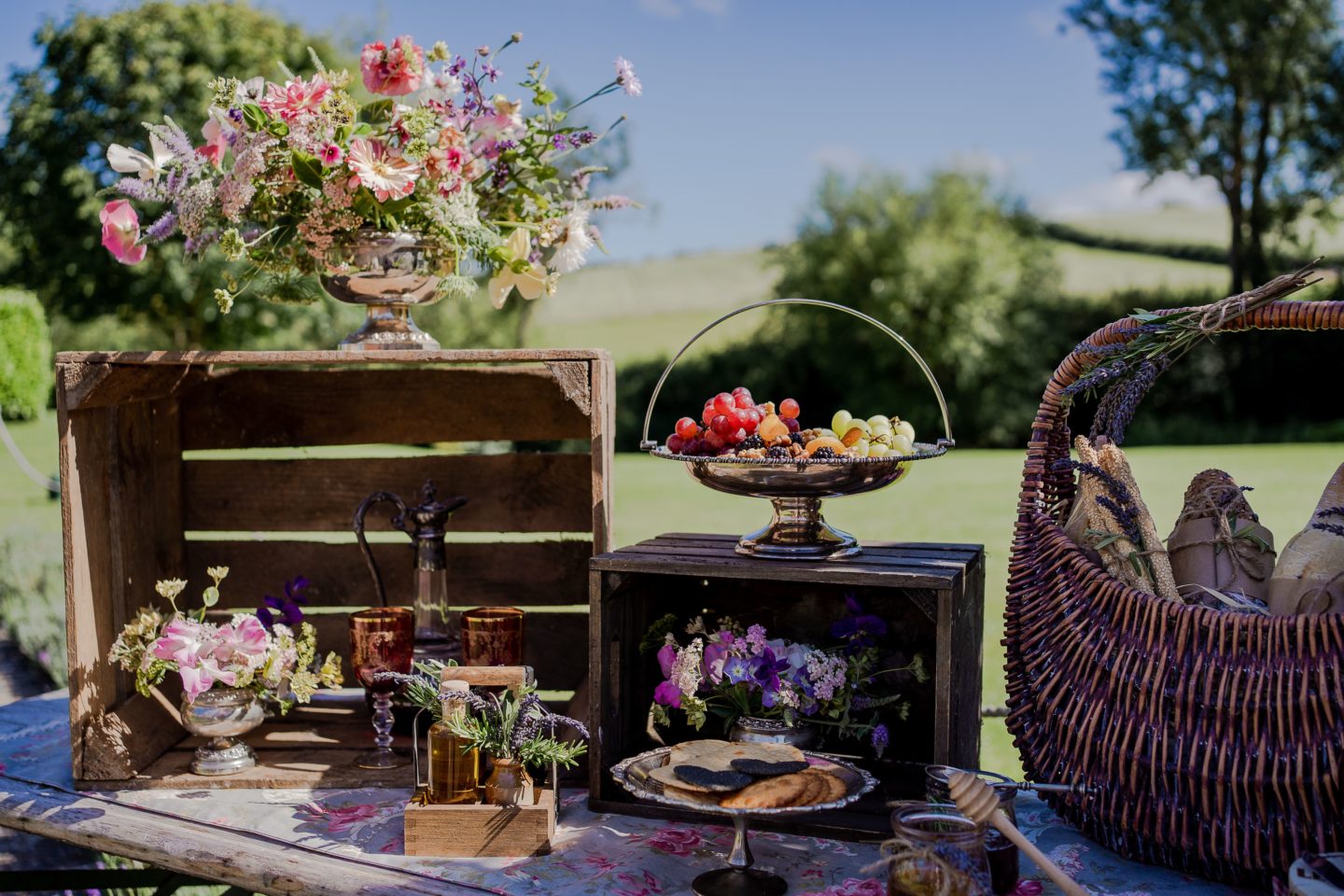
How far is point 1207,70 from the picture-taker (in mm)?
21000

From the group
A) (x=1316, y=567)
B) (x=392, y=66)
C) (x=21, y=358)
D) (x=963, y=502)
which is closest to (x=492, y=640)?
(x=392, y=66)

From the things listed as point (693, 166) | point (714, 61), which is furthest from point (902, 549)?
point (714, 61)

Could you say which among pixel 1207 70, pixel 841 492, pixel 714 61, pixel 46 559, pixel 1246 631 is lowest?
pixel 46 559

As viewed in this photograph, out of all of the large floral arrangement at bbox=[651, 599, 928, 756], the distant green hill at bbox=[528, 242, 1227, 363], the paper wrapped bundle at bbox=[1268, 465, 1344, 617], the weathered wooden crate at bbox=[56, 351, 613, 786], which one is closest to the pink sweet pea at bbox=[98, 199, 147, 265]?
the weathered wooden crate at bbox=[56, 351, 613, 786]

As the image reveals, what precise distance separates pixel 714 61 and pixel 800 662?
41.0 meters

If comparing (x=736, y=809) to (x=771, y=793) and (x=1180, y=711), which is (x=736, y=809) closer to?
(x=771, y=793)

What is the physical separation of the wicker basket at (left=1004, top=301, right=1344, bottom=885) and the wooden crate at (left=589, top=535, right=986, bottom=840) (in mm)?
161

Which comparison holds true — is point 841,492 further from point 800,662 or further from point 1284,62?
point 1284,62

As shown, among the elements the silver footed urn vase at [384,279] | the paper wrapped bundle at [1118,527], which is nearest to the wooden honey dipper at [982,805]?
the paper wrapped bundle at [1118,527]

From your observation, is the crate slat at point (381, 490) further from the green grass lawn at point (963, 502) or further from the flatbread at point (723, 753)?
the green grass lawn at point (963, 502)

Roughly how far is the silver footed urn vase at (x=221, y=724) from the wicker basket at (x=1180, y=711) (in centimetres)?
152

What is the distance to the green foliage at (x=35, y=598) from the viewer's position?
505cm

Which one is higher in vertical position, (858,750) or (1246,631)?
(1246,631)

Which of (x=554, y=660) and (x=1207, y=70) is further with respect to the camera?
(x=1207, y=70)
